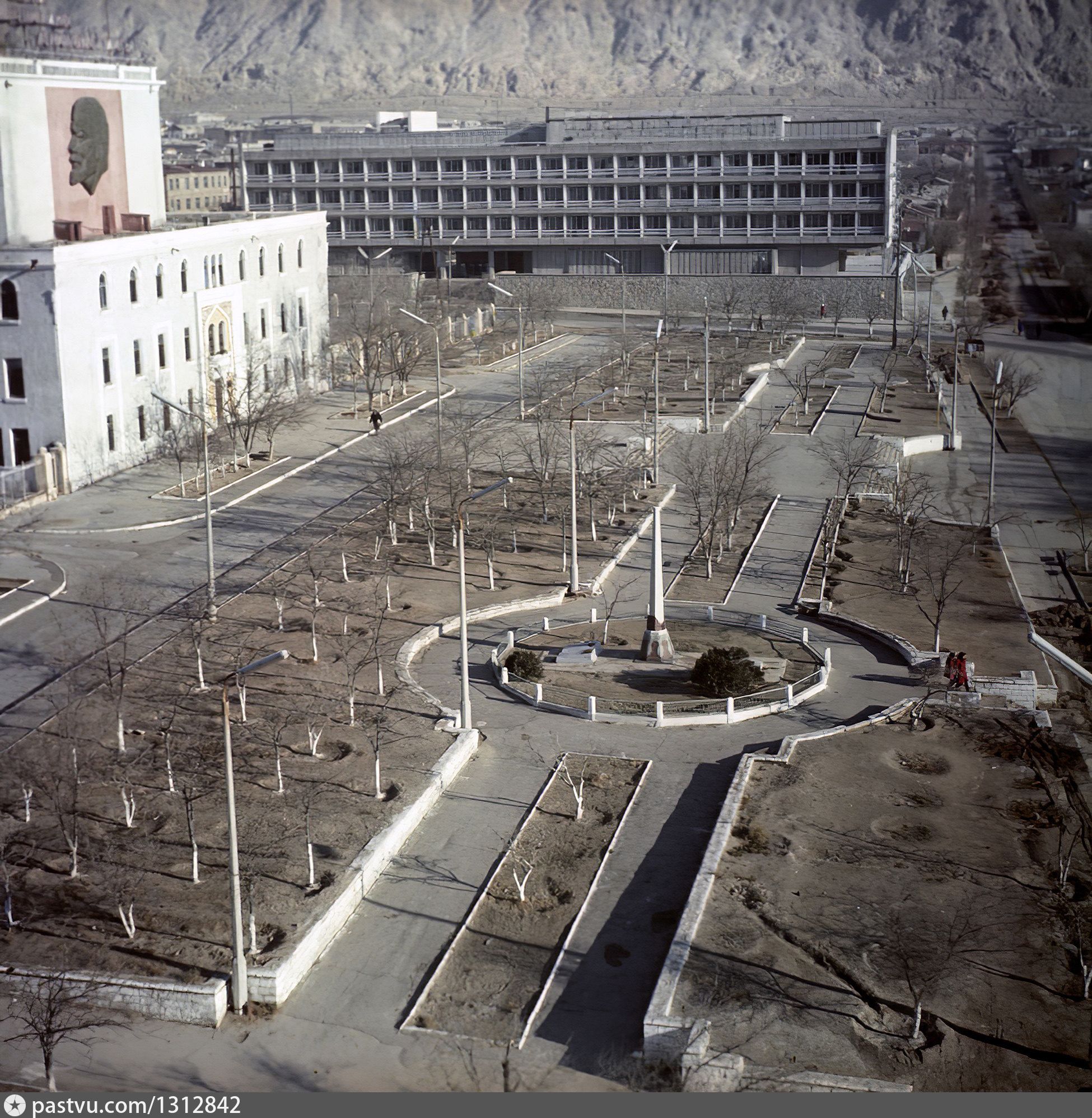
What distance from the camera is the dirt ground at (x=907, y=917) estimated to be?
17.2m

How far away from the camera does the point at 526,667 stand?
97.2 feet

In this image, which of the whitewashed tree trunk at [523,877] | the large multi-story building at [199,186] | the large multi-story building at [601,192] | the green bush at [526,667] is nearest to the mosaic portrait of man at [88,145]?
the green bush at [526,667]

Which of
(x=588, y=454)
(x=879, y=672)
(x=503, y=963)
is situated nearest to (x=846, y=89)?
(x=588, y=454)

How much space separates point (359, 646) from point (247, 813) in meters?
8.18

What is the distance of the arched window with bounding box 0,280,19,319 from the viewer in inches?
1690

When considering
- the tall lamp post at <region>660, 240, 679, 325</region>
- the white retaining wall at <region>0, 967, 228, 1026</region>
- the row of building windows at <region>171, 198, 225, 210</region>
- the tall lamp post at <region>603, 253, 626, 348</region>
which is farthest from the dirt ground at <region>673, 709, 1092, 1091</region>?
the row of building windows at <region>171, 198, 225, 210</region>

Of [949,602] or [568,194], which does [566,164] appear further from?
[949,602]

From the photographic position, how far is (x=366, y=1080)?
55.0 ft

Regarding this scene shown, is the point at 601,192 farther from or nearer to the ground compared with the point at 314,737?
farther from the ground

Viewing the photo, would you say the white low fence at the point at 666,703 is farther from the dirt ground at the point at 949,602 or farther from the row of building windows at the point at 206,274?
the row of building windows at the point at 206,274

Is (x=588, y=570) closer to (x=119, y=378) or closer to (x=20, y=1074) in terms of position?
(x=119, y=378)

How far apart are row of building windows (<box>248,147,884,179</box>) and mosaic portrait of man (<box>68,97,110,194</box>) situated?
134ft

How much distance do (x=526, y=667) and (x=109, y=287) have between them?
23428mm

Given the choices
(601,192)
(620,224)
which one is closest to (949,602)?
(620,224)
